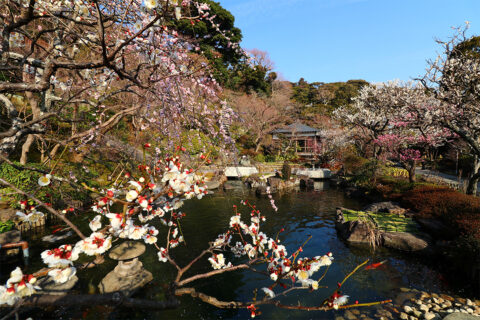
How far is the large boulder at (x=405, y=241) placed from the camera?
7340 mm

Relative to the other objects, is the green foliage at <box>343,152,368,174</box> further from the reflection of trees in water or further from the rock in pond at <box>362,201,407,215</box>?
the reflection of trees in water

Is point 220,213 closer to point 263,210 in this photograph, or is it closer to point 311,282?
point 263,210

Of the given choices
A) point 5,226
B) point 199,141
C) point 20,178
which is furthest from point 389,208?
point 20,178

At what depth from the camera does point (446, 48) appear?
8.13 metres

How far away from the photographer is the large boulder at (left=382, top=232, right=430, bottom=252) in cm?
734

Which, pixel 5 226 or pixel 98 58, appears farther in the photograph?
pixel 5 226

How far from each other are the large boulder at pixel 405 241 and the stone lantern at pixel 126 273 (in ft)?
25.7

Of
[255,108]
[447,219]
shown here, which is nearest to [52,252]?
[447,219]

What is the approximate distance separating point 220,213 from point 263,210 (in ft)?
7.91

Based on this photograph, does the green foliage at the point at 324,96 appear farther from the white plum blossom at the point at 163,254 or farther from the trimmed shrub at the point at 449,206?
the white plum blossom at the point at 163,254

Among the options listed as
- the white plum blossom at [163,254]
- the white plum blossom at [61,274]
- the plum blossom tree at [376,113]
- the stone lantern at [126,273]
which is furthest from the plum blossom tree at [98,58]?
the plum blossom tree at [376,113]

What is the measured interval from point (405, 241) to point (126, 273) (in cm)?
857

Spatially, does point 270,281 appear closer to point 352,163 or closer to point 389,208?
point 389,208

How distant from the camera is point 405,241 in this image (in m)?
7.52
